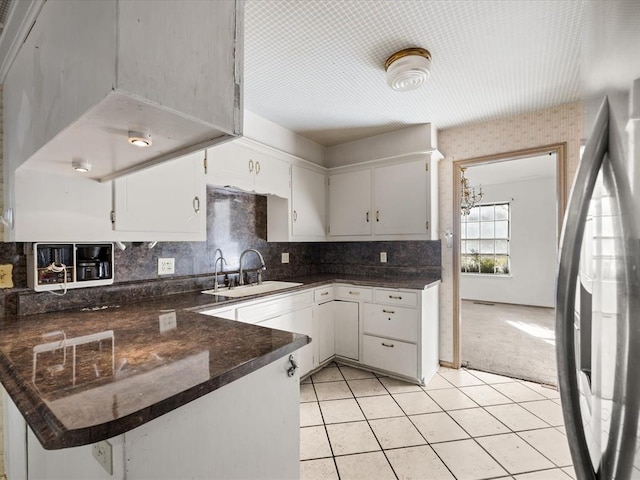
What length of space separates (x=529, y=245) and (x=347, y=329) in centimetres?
471

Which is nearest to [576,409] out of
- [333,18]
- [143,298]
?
[333,18]

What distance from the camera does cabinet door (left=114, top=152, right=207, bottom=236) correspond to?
1713 millimetres

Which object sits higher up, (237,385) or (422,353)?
(237,385)

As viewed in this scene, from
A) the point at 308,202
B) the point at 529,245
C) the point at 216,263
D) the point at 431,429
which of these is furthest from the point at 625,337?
the point at 529,245

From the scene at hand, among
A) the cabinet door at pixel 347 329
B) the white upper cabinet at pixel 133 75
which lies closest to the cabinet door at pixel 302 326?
the cabinet door at pixel 347 329

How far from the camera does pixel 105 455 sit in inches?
27.9

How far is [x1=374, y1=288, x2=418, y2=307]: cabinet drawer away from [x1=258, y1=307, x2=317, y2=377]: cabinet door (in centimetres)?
66

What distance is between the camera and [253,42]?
68.7 inches

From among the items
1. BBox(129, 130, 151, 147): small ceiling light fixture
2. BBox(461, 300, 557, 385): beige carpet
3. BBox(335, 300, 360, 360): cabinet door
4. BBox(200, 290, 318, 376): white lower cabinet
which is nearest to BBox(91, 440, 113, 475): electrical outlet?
BBox(129, 130, 151, 147): small ceiling light fixture

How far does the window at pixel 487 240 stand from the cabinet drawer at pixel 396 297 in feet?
13.7

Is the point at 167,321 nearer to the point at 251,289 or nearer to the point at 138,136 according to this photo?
the point at 138,136

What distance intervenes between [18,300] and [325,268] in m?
2.82

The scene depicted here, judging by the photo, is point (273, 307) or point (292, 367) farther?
point (273, 307)

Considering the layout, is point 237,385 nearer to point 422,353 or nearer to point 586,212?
point 586,212
